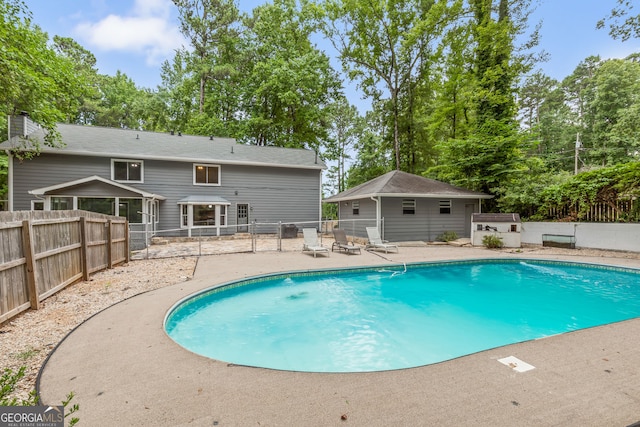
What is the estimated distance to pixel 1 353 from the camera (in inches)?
121

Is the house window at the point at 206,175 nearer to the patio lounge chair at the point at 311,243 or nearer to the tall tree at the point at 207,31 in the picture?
the patio lounge chair at the point at 311,243

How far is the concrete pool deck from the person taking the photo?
2066 mm

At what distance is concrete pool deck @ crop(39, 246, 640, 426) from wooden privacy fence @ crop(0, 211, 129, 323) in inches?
57.8

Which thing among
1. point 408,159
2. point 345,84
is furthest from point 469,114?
point 345,84

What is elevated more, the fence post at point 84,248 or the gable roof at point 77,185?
the gable roof at point 77,185

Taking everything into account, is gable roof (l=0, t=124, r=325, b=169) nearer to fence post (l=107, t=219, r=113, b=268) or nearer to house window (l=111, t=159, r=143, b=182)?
house window (l=111, t=159, r=143, b=182)

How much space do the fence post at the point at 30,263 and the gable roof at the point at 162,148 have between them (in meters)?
11.6

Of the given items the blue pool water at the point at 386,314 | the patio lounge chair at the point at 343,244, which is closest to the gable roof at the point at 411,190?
the patio lounge chair at the point at 343,244

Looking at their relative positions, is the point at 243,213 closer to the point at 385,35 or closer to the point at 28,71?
the point at 28,71

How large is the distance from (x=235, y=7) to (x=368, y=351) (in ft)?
95.2

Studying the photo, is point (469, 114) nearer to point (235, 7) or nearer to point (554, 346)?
point (235, 7)

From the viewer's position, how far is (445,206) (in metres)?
15.3

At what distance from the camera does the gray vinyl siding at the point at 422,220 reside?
14.3 metres

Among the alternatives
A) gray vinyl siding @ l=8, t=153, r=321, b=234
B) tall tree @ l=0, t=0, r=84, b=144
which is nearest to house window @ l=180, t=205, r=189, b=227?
gray vinyl siding @ l=8, t=153, r=321, b=234
